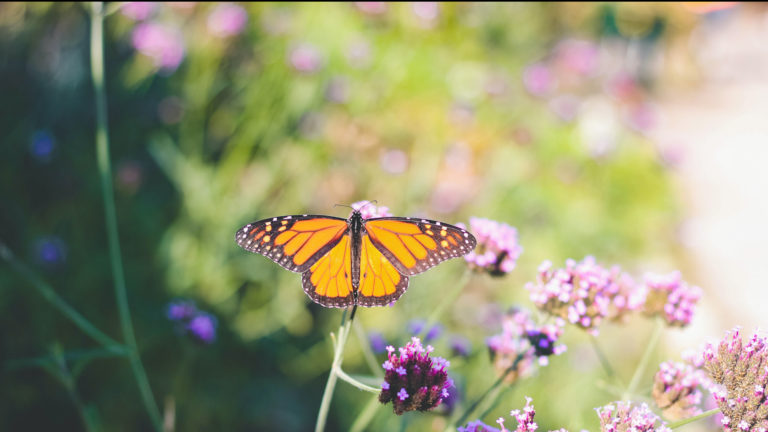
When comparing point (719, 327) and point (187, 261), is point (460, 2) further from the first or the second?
point (187, 261)

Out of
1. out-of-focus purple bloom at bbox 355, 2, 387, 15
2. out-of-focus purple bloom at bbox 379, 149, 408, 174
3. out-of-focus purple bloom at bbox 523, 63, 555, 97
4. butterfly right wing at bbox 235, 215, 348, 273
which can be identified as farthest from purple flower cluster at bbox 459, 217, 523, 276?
out-of-focus purple bloom at bbox 523, 63, 555, 97

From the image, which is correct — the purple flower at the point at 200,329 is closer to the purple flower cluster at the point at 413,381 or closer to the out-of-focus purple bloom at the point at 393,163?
the purple flower cluster at the point at 413,381

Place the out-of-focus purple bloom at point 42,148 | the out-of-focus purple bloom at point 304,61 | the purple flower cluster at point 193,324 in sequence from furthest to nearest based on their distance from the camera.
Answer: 1. the out-of-focus purple bloom at point 304,61
2. the out-of-focus purple bloom at point 42,148
3. the purple flower cluster at point 193,324

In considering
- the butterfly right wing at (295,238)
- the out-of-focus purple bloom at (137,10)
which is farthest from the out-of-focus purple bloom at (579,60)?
the butterfly right wing at (295,238)

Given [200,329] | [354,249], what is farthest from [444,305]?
[200,329]

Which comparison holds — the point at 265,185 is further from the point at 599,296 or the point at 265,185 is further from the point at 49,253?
the point at 599,296

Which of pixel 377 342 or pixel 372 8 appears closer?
pixel 377 342

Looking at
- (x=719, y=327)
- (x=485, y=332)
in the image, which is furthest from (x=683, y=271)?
(x=485, y=332)
